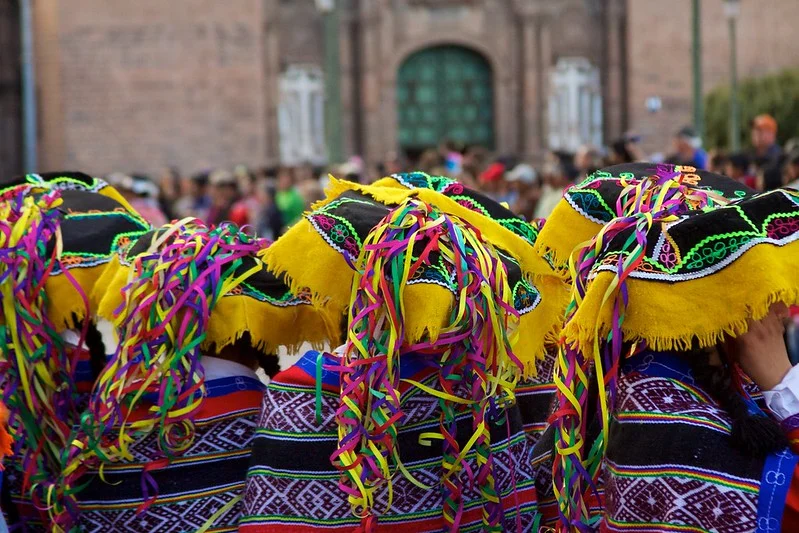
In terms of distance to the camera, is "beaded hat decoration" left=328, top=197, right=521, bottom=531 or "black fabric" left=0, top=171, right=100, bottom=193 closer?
"beaded hat decoration" left=328, top=197, right=521, bottom=531

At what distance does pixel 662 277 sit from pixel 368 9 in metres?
23.6

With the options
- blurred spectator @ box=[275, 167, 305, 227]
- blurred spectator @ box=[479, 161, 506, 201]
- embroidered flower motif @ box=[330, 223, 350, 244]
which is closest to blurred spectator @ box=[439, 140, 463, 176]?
blurred spectator @ box=[479, 161, 506, 201]

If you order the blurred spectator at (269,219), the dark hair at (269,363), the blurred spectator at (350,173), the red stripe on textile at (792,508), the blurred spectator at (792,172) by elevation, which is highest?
the blurred spectator at (792,172)

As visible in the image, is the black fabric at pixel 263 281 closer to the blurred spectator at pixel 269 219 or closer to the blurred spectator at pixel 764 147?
the blurred spectator at pixel 764 147

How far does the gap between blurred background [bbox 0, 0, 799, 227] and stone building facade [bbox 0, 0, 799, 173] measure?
0.10ft

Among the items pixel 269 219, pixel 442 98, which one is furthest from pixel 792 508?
pixel 442 98

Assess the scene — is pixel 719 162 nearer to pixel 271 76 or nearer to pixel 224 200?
pixel 224 200

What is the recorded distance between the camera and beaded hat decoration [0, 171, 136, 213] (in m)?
4.51

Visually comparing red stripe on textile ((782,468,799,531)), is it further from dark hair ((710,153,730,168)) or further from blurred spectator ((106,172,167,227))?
blurred spectator ((106,172,167,227))

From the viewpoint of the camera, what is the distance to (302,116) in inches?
1021

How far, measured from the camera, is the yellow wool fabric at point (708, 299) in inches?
106

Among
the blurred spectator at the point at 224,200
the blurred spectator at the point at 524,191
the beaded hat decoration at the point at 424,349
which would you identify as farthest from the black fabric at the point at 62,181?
the blurred spectator at the point at 224,200

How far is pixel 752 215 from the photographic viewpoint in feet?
9.00

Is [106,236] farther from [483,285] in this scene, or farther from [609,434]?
[609,434]
